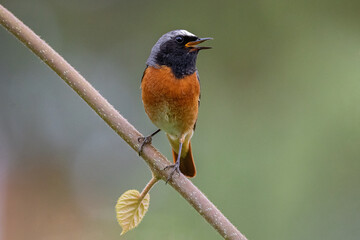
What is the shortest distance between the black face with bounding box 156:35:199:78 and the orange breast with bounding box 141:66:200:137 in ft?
0.13

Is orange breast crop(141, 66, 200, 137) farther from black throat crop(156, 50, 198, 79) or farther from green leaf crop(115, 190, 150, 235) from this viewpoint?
green leaf crop(115, 190, 150, 235)

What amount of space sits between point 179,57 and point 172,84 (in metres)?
0.21

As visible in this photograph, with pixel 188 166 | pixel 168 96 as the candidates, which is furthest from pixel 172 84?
pixel 188 166

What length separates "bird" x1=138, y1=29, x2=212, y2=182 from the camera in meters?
3.04

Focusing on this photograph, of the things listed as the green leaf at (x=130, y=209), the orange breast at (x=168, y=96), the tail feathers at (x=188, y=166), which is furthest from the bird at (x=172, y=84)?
the green leaf at (x=130, y=209)

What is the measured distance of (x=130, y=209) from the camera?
1.31m

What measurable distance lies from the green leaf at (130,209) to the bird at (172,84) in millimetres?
1628

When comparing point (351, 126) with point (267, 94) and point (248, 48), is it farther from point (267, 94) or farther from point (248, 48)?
point (248, 48)

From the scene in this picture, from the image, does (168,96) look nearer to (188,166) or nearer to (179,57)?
(179,57)

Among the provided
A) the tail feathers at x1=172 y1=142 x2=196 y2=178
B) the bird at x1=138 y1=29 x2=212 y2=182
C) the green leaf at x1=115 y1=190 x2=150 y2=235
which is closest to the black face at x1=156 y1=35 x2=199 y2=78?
the bird at x1=138 y1=29 x2=212 y2=182

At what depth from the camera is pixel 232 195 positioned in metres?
3.70

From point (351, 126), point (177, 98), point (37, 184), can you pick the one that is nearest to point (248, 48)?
point (351, 126)

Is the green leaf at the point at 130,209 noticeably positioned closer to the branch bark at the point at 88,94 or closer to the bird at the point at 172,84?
the branch bark at the point at 88,94

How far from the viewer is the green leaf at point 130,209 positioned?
4.16ft
